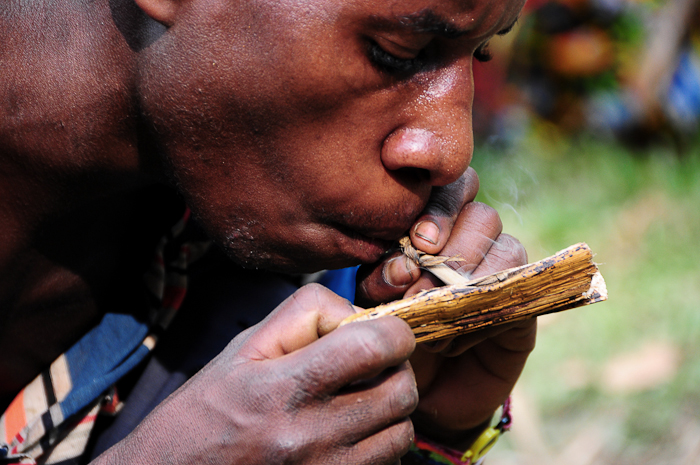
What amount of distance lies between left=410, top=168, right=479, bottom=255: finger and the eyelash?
29 centimetres

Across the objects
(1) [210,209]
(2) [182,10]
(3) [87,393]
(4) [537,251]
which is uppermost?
(2) [182,10]

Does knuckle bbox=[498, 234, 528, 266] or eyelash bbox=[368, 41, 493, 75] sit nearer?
eyelash bbox=[368, 41, 493, 75]

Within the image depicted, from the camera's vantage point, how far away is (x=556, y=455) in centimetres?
254

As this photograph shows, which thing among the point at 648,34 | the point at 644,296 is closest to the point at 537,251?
the point at 644,296

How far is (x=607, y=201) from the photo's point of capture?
408 cm

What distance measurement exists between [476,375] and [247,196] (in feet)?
2.48

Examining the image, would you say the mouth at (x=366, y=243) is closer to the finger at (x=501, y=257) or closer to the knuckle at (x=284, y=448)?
the finger at (x=501, y=257)

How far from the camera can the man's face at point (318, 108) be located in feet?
3.88

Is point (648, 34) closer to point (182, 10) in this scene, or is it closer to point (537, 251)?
point (537, 251)

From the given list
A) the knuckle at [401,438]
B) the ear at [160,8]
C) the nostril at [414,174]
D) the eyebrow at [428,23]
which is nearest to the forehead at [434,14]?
the eyebrow at [428,23]

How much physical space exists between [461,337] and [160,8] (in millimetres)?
906

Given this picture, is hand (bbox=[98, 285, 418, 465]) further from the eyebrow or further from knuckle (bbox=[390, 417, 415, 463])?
the eyebrow

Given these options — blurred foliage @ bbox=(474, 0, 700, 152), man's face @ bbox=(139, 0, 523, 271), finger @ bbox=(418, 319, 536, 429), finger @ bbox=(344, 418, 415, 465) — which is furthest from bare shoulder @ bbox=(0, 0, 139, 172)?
blurred foliage @ bbox=(474, 0, 700, 152)

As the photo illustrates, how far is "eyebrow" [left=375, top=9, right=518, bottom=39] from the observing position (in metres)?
1.15
